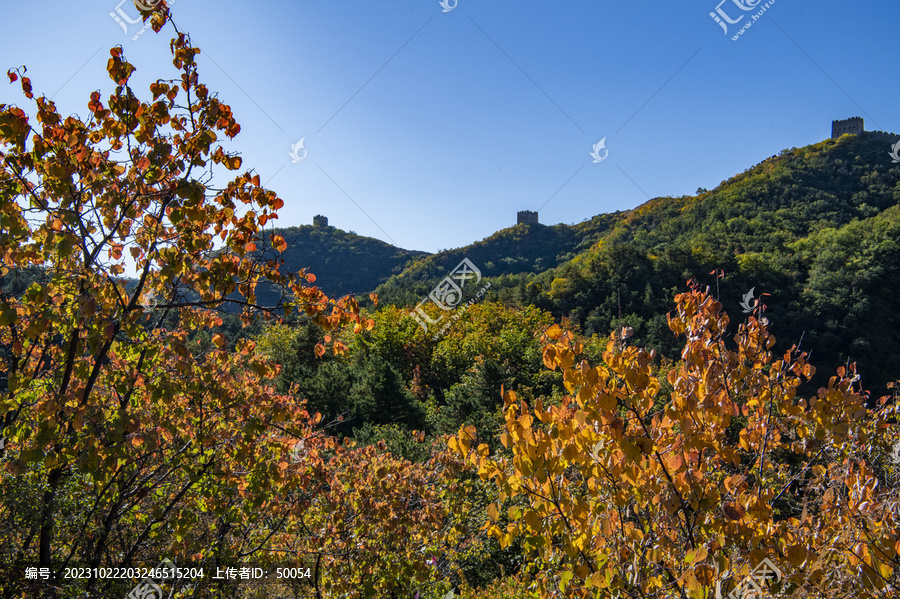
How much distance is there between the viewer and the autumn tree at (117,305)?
77.1 inches

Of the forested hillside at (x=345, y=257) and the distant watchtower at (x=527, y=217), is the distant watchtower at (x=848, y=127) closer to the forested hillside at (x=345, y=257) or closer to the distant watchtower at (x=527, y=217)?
the distant watchtower at (x=527, y=217)

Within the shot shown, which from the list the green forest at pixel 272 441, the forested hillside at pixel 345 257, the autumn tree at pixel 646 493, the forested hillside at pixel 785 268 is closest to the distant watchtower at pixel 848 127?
the forested hillside at pixel 785 268

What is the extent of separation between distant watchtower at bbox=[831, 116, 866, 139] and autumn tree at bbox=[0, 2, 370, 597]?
7440 cm

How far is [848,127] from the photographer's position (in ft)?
192

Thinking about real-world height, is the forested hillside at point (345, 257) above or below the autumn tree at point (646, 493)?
above

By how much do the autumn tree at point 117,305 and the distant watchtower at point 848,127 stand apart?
7440 centimetres

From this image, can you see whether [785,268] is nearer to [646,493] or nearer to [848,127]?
[848,127]

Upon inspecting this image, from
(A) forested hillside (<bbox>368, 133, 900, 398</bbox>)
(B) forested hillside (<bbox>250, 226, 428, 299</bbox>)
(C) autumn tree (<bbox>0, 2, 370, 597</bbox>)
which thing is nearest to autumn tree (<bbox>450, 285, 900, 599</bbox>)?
(C) autumn tree (<bbox>0, 2, 370, 597</bbox>)

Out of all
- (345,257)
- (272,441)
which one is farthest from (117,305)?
(345,257)

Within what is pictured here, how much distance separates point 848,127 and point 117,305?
77633 millimetres

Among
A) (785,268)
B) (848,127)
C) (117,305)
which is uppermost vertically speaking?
(848,127)

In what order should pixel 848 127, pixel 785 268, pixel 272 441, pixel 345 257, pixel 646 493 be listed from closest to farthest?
pixel 646 493 < pixel 272 441 < pixel 785 268 < pixel 848 127 < pixel 345 257

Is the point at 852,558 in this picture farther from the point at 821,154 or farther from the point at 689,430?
the point at 821,154

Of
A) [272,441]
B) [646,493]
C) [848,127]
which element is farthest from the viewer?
[848,127]
